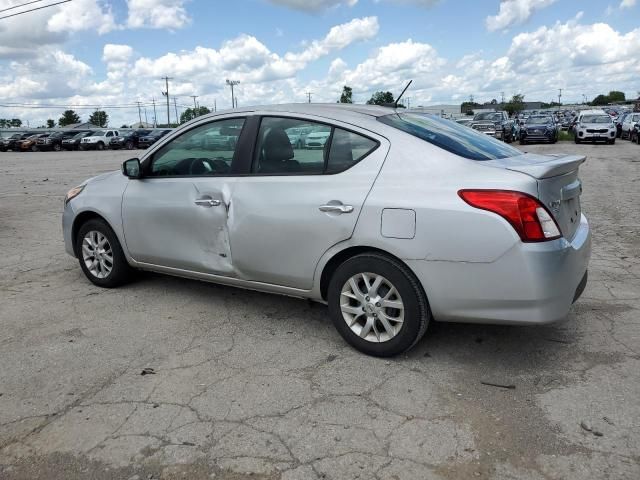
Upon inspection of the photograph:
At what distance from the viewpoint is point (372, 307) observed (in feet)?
11.8

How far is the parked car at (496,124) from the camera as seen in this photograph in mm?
27300

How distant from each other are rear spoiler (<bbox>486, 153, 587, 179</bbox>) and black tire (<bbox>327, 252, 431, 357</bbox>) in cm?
89

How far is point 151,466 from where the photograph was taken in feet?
8.60

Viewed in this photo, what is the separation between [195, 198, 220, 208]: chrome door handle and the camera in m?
4.25

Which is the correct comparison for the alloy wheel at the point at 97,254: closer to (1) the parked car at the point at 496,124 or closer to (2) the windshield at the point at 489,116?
(1) the parked car at the point at 496,124

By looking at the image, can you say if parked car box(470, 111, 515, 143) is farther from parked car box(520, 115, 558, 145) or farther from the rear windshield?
the rear windshield

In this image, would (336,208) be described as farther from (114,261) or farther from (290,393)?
(114,261)

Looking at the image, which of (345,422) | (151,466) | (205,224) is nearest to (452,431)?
(345,422)

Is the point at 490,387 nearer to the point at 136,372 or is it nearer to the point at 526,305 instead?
the point at 526,305

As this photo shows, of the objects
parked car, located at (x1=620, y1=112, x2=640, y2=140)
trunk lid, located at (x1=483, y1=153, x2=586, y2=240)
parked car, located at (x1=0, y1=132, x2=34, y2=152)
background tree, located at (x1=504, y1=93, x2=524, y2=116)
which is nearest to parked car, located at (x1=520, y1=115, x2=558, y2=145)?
parked car, located at (x1=620, y1=112, x2=640, y2=140)

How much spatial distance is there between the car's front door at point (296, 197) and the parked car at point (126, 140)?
4555cm

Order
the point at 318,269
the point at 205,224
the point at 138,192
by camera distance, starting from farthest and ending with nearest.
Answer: the point at 138,192, the point at 205,224, the point at 318,269

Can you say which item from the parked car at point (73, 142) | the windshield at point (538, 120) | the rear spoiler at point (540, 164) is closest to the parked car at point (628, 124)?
the windshield at point (538, 120)

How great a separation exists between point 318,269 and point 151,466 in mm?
1662
